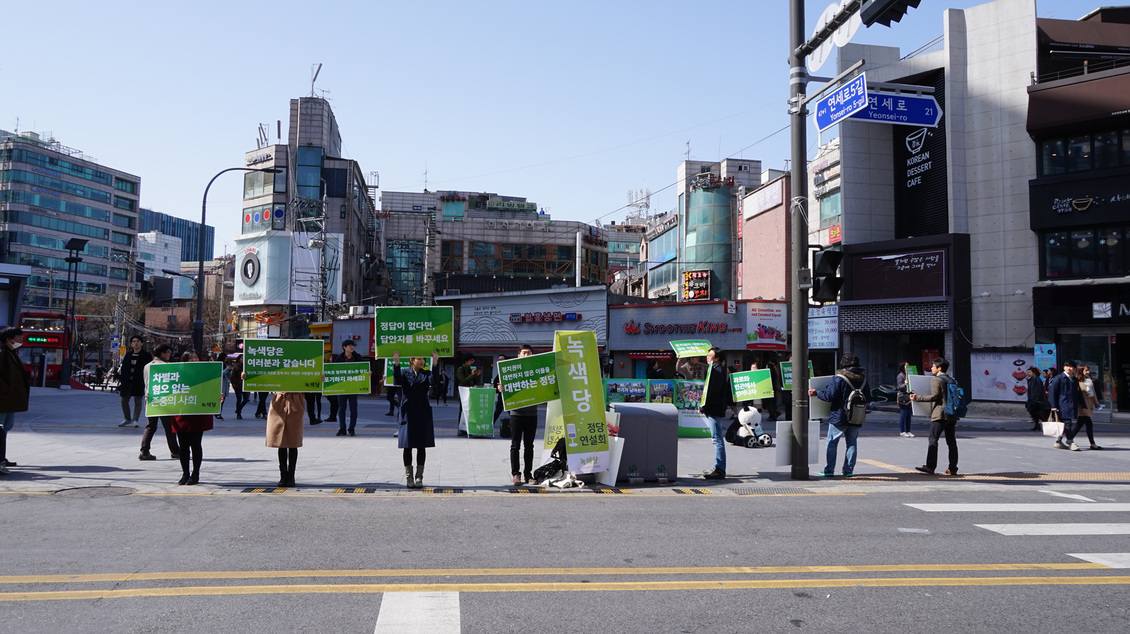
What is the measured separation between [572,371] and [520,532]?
3.41 m

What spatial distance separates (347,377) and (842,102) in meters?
8.82

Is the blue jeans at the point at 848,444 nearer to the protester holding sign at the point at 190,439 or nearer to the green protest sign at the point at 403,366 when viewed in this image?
the green protest sign at the point at 403,366

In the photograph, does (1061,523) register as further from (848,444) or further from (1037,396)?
(1037,396)

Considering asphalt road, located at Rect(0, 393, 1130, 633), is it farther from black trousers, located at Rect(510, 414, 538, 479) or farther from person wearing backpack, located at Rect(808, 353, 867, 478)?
person wearing backpack, located at Rect(808, 353, 867, 478)

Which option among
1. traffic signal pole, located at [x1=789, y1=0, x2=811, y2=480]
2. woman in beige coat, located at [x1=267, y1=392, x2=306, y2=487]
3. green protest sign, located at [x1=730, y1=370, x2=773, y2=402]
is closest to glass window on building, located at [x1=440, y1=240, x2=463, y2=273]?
green protest sign, located at [x1=730, y1=370, x2=773, y2=402]

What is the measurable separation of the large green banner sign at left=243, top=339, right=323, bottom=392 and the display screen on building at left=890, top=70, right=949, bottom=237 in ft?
90.7

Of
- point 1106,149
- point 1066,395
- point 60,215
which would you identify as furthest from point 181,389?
point 60,215

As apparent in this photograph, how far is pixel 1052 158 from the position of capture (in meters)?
28.2

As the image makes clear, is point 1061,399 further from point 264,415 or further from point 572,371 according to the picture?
point 264,415

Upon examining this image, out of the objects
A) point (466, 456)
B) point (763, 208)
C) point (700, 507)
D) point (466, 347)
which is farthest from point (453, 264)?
point (700, 507)

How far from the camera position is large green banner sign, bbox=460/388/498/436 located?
16.9 m

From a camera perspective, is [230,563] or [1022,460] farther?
[1022,460]

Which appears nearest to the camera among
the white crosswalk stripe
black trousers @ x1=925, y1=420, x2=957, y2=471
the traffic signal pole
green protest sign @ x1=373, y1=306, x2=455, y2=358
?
the white crosswalk stripe

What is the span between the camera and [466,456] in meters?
13.6
